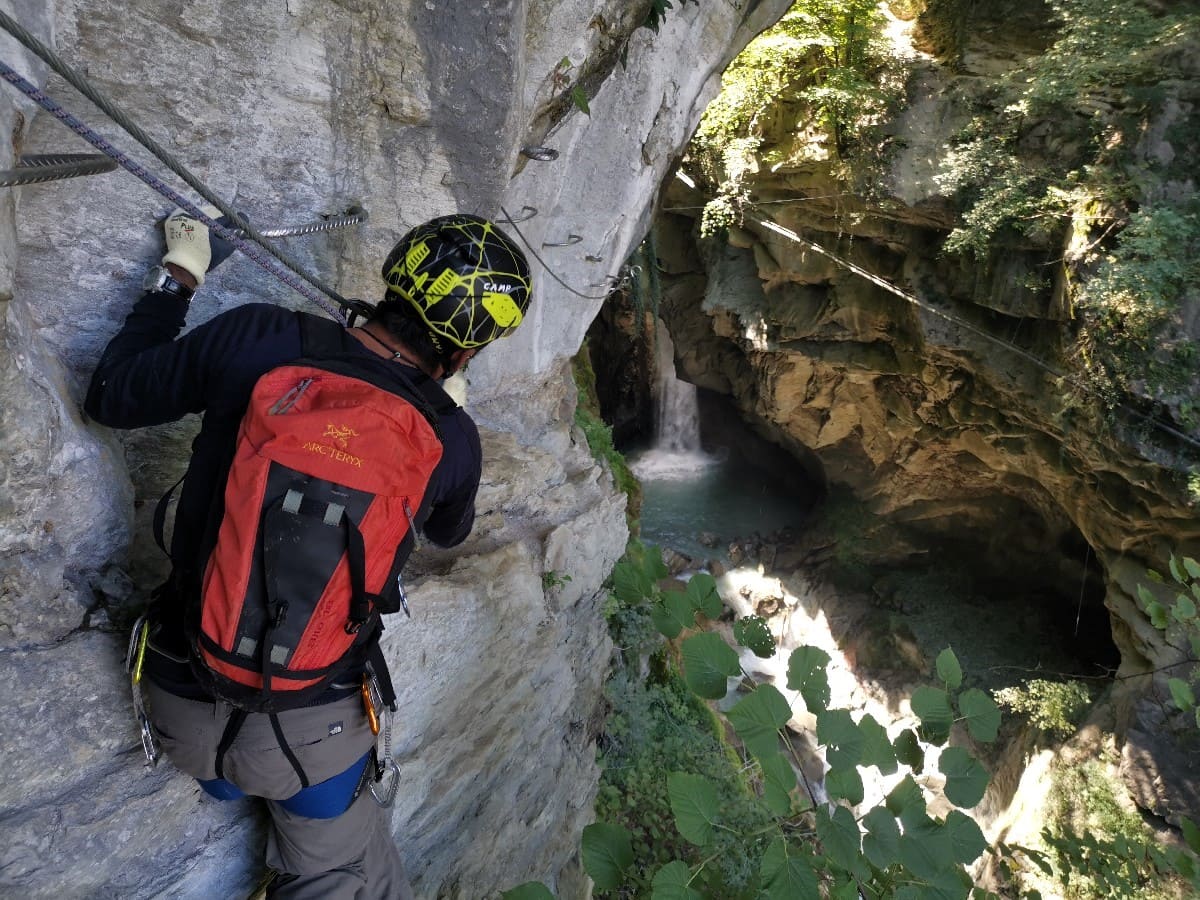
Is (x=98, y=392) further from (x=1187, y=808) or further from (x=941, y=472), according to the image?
(x=941, y=472)

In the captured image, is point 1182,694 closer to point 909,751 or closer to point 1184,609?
point 1184,609

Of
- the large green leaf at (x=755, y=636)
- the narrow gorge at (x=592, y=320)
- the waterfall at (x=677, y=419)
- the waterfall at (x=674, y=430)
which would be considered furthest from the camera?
the waterfall at (x=677, y=419)

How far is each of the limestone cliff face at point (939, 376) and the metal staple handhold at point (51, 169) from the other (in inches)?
350

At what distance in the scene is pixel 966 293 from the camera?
344 inches

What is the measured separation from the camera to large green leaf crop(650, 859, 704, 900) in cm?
150

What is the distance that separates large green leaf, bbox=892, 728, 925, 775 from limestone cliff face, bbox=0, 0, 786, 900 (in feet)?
5.28

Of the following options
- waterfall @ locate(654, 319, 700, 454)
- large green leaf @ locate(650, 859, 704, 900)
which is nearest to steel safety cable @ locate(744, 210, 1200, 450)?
waterfall @ locate(654, 319, 700, 454)

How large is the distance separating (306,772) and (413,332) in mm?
1134

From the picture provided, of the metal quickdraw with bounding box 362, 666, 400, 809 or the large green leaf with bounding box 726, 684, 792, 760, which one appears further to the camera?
the metal quickdraw with bounding box 362, 666, 400, 809

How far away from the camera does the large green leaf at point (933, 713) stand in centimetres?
173

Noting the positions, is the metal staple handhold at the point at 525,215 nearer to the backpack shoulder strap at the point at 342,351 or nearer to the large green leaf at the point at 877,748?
the backpack shoulder strap at the point at 342,351

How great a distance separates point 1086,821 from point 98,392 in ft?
34.5

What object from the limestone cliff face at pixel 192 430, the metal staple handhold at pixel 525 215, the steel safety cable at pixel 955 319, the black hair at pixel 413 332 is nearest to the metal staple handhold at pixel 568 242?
the limestone cliff face at pixel 192 430

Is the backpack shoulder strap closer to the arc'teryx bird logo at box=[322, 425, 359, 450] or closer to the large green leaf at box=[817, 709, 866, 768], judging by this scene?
the arc'teryx bird logo at box=[322, 425, 359, 450]
